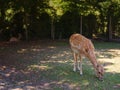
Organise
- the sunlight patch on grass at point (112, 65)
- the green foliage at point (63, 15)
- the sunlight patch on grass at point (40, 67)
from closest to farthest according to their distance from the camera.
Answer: the sunlight patch on grass at point (112, 65) → the sunlight patch on grass at point (40, 67) → the green foliage at point (63, 15)

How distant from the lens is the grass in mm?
9062

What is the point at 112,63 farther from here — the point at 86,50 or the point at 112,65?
the point at 86,50

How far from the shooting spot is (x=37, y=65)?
474 inches

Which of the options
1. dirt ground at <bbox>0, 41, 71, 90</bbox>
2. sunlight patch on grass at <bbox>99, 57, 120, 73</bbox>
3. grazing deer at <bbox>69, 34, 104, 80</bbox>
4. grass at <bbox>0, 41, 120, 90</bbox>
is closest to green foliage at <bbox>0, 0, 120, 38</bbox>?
dirt ground at <bbox>0, 41, 71, 90</bbox>

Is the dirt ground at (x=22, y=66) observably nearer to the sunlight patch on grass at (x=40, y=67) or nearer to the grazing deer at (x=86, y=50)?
the sunlight patch on grass at (x=40, y=67)

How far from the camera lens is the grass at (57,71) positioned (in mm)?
9062

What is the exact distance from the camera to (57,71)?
35.6 ft

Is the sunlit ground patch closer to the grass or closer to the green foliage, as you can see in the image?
the grass

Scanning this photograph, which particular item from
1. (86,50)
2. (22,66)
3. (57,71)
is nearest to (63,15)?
(22,66)

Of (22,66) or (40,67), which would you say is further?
(22,66)

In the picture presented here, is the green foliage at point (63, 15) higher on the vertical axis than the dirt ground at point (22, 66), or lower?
higher

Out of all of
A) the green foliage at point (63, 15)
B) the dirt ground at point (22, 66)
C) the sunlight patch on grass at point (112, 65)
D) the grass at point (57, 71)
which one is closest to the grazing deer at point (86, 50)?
the grass at point (57, 71)

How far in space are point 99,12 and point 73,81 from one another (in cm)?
1289

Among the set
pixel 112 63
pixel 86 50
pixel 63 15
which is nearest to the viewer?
pixel 86 50
